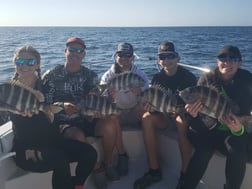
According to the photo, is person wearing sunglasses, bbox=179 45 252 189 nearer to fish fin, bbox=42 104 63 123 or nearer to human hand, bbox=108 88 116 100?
human hand, bbox=108 88 116 100

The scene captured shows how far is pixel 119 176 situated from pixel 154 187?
478 millimetres

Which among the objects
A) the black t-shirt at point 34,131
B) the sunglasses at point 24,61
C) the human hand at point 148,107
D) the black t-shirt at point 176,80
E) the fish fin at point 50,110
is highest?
the sunglasses at point 24,61

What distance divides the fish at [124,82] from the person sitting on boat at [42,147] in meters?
1.03

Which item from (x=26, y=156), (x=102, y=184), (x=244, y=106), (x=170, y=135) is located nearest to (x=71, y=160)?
(x=26, y=156)

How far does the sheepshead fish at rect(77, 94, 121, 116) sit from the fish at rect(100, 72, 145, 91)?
1.73 feet

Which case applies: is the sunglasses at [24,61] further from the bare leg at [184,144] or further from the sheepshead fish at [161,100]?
the bare leg at [184,144]

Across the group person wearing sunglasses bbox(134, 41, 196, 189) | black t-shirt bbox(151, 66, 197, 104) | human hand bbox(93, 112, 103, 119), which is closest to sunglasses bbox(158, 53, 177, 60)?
person wearing sunglasses bbox(134, 41, 196, 189)

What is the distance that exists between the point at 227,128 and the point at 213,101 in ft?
1.52

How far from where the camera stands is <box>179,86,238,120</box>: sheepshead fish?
3414 mm

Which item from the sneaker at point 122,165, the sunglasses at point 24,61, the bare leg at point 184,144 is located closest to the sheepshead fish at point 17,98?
the sunglasses at point 24,61

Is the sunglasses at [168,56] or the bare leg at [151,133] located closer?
the bare leg at [151,133]

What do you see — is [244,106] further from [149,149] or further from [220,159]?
[149,149]

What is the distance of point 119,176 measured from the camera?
4.36 m

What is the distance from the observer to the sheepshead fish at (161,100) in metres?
3.84
